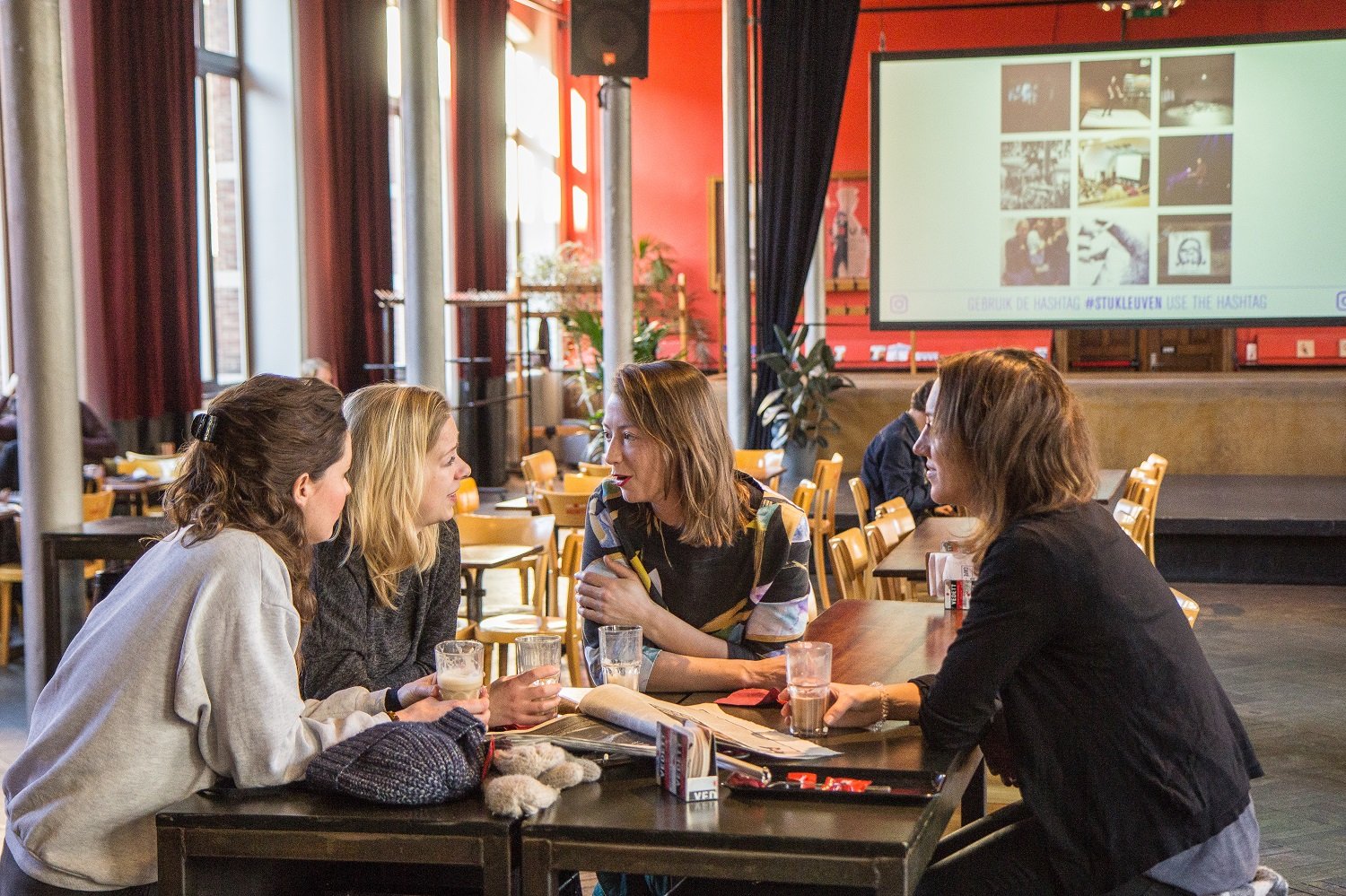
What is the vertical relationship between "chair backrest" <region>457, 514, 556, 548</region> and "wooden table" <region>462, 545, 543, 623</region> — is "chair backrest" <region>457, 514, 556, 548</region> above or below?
above

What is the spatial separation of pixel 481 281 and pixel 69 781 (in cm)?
1122

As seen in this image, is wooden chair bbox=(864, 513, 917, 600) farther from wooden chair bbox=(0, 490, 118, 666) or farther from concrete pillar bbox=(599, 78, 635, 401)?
concrete pillar bbox=(599, 78, 635, 401)

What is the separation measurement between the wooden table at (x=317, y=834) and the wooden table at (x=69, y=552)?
118 inches

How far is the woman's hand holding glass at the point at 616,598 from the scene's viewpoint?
8.19 ft

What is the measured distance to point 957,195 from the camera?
8836mm


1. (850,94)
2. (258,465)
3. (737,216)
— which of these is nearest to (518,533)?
(258,465)

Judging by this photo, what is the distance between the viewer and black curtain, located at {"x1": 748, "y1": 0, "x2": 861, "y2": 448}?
9359mm

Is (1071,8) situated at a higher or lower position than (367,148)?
higher

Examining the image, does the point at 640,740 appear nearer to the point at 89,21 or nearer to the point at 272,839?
the point at 272,839

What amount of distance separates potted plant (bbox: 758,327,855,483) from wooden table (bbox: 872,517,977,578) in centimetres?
388

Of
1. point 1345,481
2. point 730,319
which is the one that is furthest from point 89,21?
point 1345,481

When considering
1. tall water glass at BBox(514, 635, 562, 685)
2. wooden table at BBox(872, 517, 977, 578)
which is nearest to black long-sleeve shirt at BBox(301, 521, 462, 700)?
tall water glass at BBox(514, 635, 562, 685)

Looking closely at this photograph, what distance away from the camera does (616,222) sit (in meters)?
8.68

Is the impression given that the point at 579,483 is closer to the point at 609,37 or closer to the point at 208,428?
the point at 609,37
